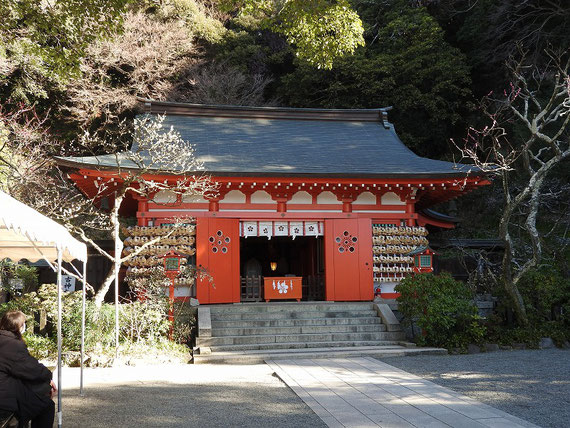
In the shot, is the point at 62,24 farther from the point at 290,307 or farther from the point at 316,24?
the point at 290,307

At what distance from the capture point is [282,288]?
42.6ft

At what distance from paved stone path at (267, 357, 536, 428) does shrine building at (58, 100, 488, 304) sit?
→ 4.46m

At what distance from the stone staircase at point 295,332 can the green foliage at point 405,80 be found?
12.6 m

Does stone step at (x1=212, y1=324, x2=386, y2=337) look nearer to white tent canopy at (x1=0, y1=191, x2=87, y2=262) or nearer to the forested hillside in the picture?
white tent canopy at (x1=0, y1=191, x2=87, y2=262)

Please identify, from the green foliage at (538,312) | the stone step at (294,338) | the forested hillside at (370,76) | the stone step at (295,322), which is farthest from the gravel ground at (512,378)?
the forested hillside at (370,76)

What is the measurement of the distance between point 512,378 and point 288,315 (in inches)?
208

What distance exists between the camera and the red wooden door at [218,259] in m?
12.2

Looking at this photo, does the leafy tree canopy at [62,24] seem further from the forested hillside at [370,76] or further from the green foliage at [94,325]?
the forested hillside at [370,76]

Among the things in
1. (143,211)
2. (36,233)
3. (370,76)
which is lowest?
(36,233)

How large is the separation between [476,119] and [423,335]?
1465cm

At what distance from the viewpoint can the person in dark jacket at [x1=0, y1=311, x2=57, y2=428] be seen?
12.9ft

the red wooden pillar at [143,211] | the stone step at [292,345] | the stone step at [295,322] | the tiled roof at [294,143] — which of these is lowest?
the stone step at [292,345]

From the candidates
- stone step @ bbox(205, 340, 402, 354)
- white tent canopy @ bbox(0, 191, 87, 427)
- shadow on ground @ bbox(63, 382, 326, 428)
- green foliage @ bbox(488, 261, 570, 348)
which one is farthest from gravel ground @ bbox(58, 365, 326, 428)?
green foliage @ bbox(488, 261, 570, 348)

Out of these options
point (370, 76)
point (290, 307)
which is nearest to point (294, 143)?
point (290, 307)
